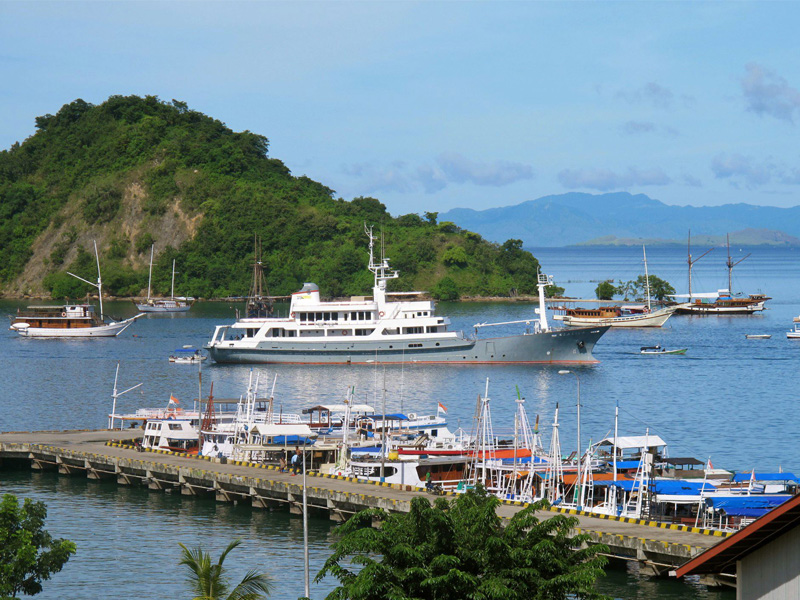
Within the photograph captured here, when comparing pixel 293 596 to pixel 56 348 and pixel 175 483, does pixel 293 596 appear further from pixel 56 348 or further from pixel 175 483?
pixel 56 348

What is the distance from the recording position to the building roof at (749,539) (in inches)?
455

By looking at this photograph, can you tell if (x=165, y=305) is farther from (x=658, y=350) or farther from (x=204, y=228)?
(x=658, y=350)

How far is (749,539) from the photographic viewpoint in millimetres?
12016

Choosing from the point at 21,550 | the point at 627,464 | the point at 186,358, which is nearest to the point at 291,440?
the point at 627,464

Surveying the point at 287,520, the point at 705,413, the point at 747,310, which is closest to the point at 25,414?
the point at 287,520

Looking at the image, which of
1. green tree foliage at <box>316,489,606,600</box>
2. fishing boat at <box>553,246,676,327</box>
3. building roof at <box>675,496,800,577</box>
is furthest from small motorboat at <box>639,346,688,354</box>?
building roof at <box>675,496,800,577</box>

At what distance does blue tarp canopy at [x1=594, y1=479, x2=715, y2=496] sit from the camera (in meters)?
33.8

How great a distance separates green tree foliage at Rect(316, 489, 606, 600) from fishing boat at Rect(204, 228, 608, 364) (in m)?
65.3

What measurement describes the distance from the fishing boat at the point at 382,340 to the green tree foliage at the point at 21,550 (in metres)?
Result: 61.2

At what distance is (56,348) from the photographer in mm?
101812

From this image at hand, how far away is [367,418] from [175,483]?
34.4ft

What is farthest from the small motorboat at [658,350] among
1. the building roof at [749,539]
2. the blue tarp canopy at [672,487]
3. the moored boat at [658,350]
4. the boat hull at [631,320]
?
the building roof at [749,539]

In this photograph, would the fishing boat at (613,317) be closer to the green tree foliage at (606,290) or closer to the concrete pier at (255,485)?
the green tree foliage at (606,290)

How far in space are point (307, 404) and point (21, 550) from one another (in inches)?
1729
